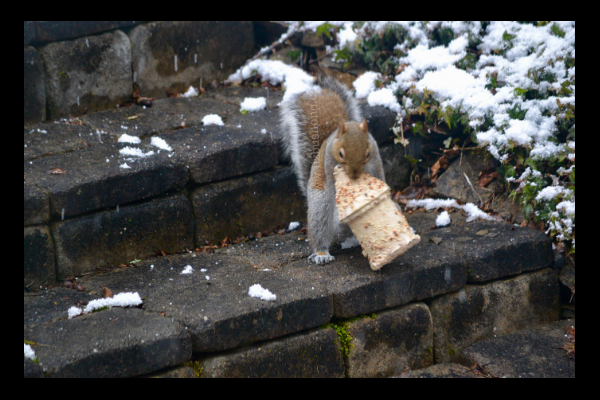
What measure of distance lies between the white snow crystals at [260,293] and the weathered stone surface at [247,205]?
99 centimetres

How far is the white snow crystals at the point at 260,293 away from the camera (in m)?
2.61

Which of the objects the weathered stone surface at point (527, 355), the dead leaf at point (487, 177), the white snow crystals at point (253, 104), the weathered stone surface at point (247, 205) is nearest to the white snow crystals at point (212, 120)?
the white snow crystals at point (253, 104)

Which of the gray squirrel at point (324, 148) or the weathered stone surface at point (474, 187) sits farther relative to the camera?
the weathered stone surface at point (474, 187)

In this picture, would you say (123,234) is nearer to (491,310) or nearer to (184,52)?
(184,52)

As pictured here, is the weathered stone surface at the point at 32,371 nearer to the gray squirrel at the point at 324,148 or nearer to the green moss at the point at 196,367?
the green moss at the point at 196,367

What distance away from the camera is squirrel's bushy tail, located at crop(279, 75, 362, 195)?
132 inches

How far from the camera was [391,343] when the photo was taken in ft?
9.56

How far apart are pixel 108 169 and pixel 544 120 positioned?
3.07 meters

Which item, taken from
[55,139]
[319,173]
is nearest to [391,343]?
[319,173]

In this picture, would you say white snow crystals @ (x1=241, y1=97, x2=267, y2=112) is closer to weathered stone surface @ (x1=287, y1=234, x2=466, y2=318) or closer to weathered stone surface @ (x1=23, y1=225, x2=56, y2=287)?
weathered stone surface @ (x1=287, y1=234, x2=466, y2=318)

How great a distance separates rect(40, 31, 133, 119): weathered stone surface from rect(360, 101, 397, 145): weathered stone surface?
205 centimetres

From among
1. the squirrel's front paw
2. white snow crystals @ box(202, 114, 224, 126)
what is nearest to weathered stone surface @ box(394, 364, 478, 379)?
the squirrel's front paw

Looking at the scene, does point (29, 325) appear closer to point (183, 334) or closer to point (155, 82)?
point (183, 334)

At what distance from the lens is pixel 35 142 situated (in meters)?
3.47
